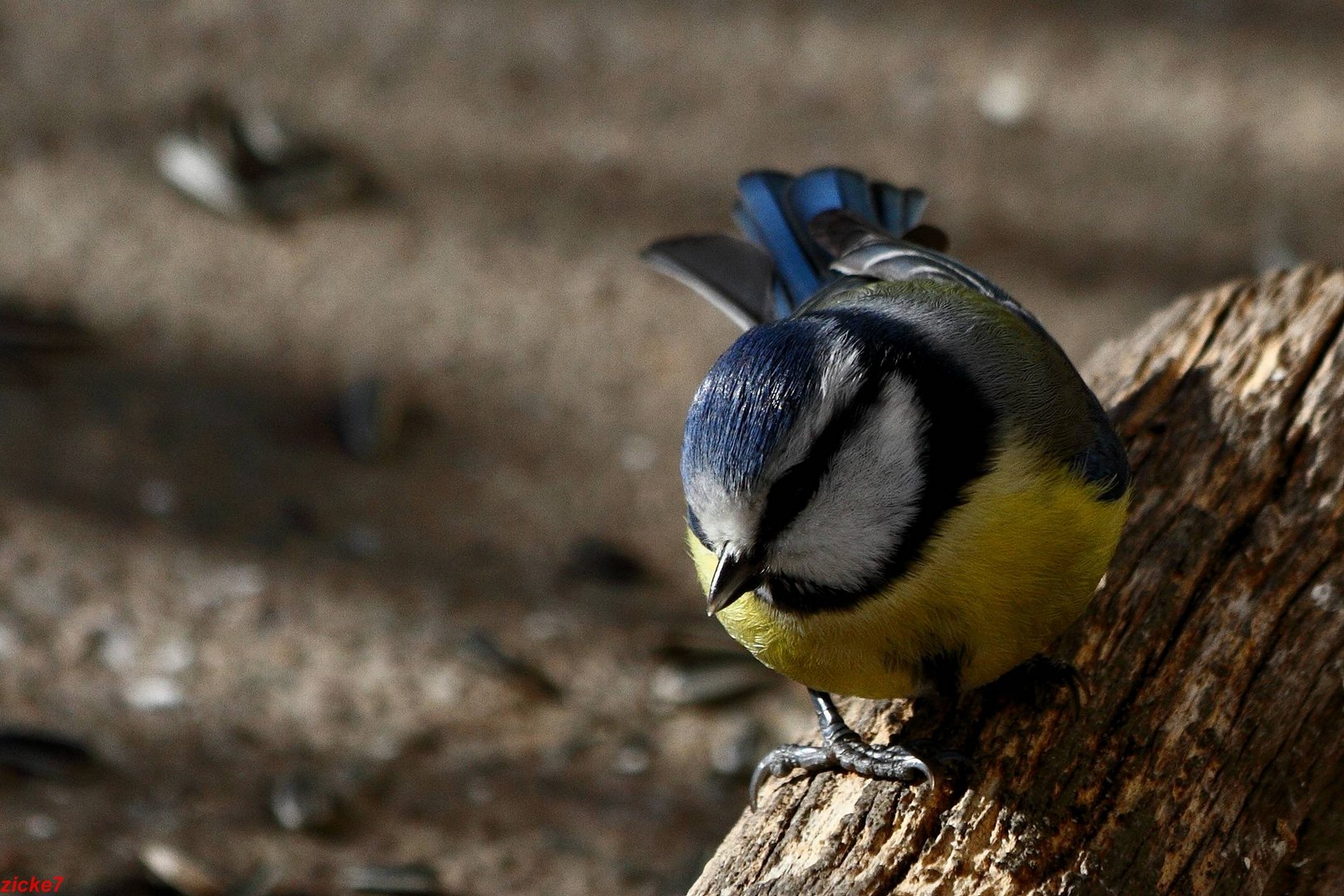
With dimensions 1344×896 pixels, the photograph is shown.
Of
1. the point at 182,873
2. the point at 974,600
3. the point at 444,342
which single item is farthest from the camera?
the point at 444,342

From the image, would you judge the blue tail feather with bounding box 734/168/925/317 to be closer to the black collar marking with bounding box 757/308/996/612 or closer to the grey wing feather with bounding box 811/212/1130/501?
the grey wing feather with bounding box 811/212/1130/501

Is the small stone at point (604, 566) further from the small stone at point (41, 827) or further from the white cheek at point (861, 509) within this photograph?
the white cheek at point (861, 509)

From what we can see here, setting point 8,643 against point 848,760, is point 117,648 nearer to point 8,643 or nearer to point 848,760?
point 8,643

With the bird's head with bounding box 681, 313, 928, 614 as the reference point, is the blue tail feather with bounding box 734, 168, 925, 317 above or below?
above

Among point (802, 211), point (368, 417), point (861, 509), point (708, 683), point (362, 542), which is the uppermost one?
point (802, 211)

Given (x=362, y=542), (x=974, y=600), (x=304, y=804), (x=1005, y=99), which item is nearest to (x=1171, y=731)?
(x=974, y=600)

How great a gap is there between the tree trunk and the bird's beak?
0.41m

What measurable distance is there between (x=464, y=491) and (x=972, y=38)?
2644 millimetres

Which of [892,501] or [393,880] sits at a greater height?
[892,501]

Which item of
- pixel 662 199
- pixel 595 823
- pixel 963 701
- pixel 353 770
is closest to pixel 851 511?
pixel 963 701

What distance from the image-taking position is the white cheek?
188cm

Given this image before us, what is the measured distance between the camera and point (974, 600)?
1.95m

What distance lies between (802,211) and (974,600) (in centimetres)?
125

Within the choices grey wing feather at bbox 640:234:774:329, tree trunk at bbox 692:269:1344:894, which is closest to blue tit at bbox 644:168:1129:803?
tree trunk at bbox 692:269:1344:894
